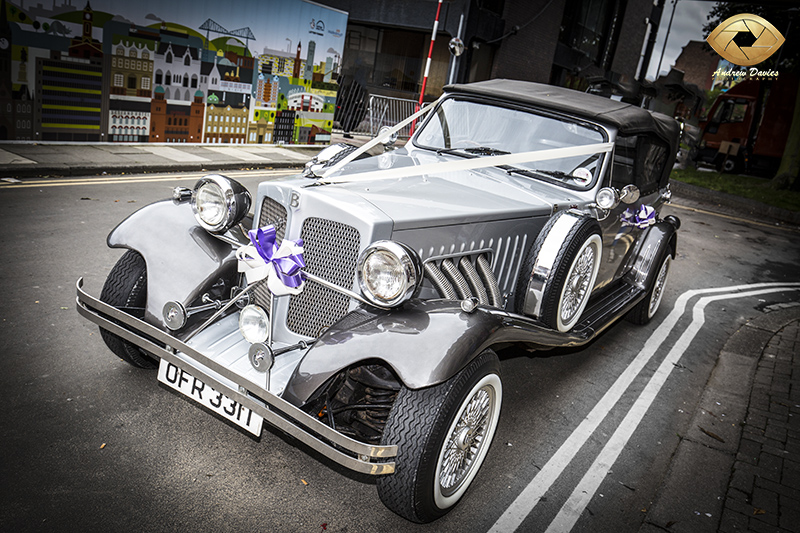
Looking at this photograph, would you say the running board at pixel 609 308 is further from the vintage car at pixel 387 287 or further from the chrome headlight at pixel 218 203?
the chrome headlight at pixel 218 203

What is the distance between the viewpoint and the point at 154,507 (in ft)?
8.56

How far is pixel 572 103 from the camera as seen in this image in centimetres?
443

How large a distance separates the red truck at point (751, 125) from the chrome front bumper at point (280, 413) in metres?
27.3

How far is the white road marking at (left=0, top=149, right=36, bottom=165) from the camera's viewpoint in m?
7.54

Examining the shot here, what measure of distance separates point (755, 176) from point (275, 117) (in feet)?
73.0

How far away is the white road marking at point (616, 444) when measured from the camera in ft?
9.93

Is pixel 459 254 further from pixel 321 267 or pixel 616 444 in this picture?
pixel 616 444

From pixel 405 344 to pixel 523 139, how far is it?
2.43m

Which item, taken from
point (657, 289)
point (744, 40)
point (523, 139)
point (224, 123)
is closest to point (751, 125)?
point (744, 40)

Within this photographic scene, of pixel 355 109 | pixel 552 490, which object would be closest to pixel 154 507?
pixel 552 490

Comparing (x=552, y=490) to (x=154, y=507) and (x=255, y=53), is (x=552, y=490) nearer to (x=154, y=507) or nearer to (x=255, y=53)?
(x=154, y=507)

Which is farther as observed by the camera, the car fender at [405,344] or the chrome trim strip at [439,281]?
the chrome trim strip at [439,281]

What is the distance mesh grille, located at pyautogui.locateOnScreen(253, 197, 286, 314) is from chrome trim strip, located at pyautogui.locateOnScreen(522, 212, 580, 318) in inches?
58.1

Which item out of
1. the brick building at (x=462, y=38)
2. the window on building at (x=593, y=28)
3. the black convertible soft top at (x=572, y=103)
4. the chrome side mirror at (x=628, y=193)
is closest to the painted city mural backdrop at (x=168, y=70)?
the brick building at (x=462, y=38)
